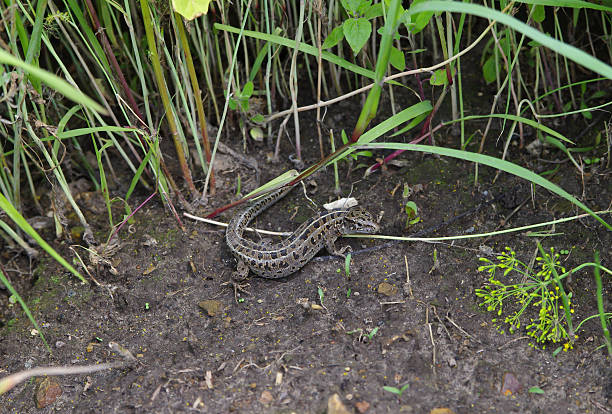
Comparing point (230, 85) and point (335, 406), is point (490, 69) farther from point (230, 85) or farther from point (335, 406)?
point (335, 406)

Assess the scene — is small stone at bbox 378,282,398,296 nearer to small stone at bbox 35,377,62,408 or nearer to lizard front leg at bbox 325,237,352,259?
lizard front leg at bbox 325,237,352,259

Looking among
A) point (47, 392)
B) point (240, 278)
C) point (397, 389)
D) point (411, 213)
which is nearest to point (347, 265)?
point (411, 213)

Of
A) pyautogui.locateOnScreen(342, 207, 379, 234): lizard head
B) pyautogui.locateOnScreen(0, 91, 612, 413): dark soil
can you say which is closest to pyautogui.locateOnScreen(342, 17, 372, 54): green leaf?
pyautogui.locateOnScreen(342, 207, 379, 234): lizard head

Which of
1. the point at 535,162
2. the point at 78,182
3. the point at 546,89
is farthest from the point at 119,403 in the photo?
the point at 546,89

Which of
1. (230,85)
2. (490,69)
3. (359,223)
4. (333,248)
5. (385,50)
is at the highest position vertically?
(385,50)

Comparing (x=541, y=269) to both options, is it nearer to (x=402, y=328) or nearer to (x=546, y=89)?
(x=402, y=328)

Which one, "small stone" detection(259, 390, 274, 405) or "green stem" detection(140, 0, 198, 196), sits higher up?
"green stem" detection(140, 0, 198, 196)
